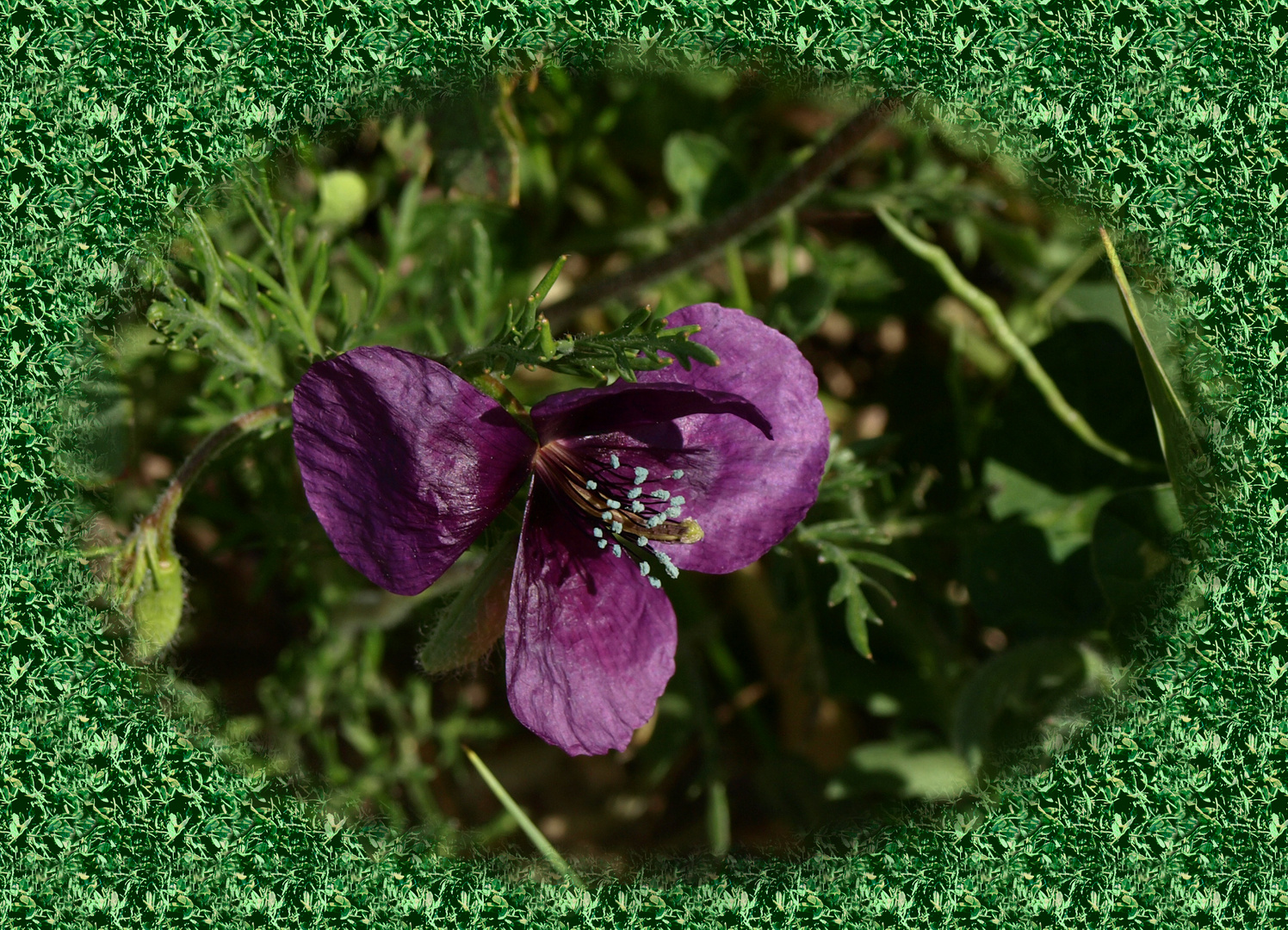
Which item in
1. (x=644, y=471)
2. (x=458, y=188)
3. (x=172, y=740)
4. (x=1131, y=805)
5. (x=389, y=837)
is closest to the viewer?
(x=644, y=471)

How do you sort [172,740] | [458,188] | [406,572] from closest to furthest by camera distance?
1. [406,572]
2. [172,740]
3. [458,188]

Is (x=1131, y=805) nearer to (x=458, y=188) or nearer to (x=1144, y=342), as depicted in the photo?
(x=1144, y=342)

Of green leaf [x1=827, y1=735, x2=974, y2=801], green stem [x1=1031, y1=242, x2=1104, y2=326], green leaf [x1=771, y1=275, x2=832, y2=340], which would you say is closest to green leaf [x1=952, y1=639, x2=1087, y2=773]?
green leaf [x1=827, y1=735, x2=974, y2=801]

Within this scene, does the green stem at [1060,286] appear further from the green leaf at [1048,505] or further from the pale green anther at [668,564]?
the pale green anther at [668,564]

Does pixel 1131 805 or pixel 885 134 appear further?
pixel 885 134

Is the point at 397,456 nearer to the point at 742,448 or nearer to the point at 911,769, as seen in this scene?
the point at 742,448

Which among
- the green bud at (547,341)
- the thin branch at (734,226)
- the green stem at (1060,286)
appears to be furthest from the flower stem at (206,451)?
the green stem at (1060,286)

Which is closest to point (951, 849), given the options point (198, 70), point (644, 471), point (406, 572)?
point (644, 471)
